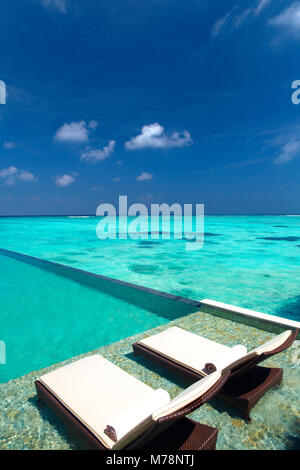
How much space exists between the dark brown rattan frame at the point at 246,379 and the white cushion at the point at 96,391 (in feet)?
1.99

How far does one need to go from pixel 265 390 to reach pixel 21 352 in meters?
4.37

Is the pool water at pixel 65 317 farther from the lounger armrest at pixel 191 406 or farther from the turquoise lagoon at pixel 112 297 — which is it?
the lounger armrest at pixel 191 406

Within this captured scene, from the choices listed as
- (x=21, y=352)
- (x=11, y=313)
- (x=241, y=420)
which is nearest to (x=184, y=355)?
(x=241, y=420)

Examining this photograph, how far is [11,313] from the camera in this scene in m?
6.96

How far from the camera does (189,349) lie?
342 cm

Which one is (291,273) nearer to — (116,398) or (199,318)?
(199,318)

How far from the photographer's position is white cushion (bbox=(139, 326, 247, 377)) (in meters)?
3.00

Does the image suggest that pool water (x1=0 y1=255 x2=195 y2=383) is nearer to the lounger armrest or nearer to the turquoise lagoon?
the turquoise lagoon

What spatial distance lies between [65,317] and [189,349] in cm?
410

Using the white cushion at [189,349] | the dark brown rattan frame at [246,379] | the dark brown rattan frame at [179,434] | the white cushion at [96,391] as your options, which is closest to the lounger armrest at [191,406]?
the dark brown rattan frame at [179,434]

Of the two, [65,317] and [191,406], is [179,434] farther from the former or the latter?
[65,317]

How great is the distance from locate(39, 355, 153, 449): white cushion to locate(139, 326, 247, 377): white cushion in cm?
68

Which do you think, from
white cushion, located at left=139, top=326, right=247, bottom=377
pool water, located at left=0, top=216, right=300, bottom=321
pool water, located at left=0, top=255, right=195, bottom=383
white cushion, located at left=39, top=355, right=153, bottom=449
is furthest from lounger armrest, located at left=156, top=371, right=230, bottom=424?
pool water, located at left=0, top=216, right=300, bottom=321
